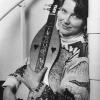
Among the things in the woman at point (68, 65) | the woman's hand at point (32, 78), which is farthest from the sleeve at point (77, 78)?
the woman's hand at point (32, 78)

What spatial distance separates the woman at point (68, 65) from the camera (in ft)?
2.74

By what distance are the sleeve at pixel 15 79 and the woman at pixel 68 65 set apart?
0.02 meters

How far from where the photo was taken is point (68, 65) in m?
0.88

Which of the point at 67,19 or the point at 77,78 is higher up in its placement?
the point at 67,19

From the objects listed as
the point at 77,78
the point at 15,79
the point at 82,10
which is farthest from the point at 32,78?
the point at 82,10

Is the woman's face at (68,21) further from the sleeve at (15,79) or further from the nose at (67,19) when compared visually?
the sleeve at (15,79)

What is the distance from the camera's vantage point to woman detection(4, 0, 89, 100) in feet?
2.74

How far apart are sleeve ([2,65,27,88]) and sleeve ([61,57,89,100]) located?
206 mm

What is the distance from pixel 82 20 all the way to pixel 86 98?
30cm

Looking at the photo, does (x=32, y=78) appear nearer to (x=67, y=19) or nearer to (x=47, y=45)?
(x=47, y=45)

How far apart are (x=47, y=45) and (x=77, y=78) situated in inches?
7.7

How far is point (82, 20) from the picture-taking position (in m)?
0.86

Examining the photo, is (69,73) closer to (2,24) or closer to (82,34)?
(82,34)

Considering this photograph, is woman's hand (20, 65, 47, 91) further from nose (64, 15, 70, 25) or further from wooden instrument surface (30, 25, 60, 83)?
nose (64, 15, 70, 25)
